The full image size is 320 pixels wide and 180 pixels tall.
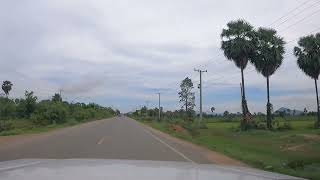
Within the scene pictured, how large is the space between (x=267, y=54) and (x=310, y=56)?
517 centimetres

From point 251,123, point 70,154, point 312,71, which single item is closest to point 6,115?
point 251,123

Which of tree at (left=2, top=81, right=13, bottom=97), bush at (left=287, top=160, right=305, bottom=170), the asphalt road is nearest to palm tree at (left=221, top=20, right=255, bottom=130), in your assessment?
the asphalt road

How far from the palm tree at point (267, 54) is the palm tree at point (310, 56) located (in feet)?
9.53

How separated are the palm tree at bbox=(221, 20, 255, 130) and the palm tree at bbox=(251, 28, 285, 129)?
31.1 inches

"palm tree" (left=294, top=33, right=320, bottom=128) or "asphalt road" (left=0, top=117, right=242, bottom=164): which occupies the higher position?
"palm tree" (left=294, top=33, right=320, bottom=128)

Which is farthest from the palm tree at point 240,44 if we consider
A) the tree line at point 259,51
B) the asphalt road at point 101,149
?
the asphalt road at point 101,149

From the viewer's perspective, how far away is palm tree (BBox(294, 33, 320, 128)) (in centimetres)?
5628

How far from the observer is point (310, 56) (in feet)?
186

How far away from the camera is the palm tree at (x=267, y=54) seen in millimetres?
55188

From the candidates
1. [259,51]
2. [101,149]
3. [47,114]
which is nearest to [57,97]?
[47,114]

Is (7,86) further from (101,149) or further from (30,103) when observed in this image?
(101,149)

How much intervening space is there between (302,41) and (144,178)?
5429cm

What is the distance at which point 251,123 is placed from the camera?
183 feet

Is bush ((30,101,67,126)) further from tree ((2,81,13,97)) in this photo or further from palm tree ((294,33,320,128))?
tree ((2,81,13,97))
